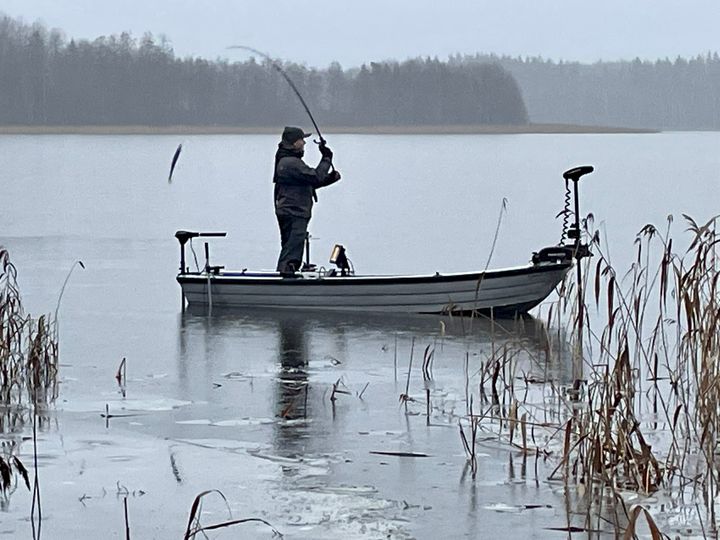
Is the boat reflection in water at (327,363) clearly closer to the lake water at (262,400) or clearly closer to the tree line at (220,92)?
the lake water at (262,400)

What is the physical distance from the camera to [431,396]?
845 centimetres

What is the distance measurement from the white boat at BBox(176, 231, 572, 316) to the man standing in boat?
0.71 ft

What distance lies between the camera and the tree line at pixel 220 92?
103812 mm

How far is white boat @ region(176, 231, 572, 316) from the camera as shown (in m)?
11.8

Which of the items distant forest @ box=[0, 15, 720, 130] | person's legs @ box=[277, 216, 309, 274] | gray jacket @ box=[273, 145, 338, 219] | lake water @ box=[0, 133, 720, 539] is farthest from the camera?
distant forest @ box=[0, 15, 720, 130]

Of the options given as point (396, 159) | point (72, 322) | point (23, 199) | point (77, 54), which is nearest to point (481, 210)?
point (23, 199)

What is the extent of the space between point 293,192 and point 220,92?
93.1m

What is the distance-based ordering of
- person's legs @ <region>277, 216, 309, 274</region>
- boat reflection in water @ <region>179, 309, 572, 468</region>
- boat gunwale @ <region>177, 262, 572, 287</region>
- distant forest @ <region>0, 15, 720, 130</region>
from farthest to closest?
distant forest @ <region>0, 15, 720, 130</region> < person's legs @ <region>277, 216, 309, 274</region> < boat gunwale @ <region>177, 262, 572, 287</region> < boat reflection in water @ <region>179, 309, 572, 468</region>

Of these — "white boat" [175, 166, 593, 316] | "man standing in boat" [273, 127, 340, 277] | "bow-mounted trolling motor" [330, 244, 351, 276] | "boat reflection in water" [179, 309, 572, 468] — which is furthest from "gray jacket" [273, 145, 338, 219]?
"boat reflection in water" [179, 309, 572, 468]

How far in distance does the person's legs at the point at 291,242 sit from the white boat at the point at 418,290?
0.16 m

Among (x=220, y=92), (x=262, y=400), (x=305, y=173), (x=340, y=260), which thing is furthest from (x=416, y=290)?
(x=220, y=92)

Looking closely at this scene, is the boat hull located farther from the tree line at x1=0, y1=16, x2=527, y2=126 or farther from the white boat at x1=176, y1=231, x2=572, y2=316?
the tree line at x1=0, y1=16, x2=527, y2=126

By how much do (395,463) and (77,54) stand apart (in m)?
109

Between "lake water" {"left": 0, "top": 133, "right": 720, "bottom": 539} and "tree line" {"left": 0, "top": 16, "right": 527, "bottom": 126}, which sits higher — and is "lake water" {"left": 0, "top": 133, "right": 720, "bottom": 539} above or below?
below
